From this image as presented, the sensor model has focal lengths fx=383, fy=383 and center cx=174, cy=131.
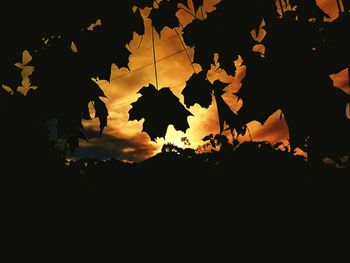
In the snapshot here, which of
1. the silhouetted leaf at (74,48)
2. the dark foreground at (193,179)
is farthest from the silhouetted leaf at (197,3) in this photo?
the dark foreground at (193,179)

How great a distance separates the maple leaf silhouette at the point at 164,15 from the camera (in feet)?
6.82

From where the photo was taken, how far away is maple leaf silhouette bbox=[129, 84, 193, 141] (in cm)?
200

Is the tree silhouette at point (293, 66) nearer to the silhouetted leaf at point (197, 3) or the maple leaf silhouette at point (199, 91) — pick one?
the silhouetted leaf at point (197, 3)

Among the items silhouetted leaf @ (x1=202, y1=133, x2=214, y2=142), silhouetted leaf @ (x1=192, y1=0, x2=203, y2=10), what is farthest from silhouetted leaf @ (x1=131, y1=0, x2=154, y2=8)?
silhouetted leaf @ (x1=202, y1=133, x2=214, y2=142)

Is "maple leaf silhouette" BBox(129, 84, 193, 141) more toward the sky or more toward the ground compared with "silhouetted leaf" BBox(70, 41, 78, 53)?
more toward the ground

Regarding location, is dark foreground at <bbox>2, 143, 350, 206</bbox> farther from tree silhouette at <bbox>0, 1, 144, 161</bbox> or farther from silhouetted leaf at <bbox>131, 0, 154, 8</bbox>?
silhouetted leaf at <bbox>131, 0, 154, 8</bbox>

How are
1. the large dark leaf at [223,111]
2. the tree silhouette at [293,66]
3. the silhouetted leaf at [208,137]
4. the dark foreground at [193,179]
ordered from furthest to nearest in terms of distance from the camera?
1. the silhouetted leaf at [208,137]
2. the large dark leaf at [223,111]
3. the dark foreground at [193,179]
4. the tree silhouette at [293,66]

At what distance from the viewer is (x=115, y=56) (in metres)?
1.79

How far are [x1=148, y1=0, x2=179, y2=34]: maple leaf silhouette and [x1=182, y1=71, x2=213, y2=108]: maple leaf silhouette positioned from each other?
325 millimetres

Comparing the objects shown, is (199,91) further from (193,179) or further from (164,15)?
(193,179)

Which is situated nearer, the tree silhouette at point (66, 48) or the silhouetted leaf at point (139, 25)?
the tree silhouette at point (66, 48)

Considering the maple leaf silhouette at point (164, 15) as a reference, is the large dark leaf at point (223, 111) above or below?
below

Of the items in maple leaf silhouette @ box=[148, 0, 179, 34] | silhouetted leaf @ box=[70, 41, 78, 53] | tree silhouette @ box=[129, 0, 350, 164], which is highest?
maple leaf silhouette @ box=[148, 0, 179, 34]

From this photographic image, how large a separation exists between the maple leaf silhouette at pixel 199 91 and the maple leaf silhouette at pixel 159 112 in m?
0.07
